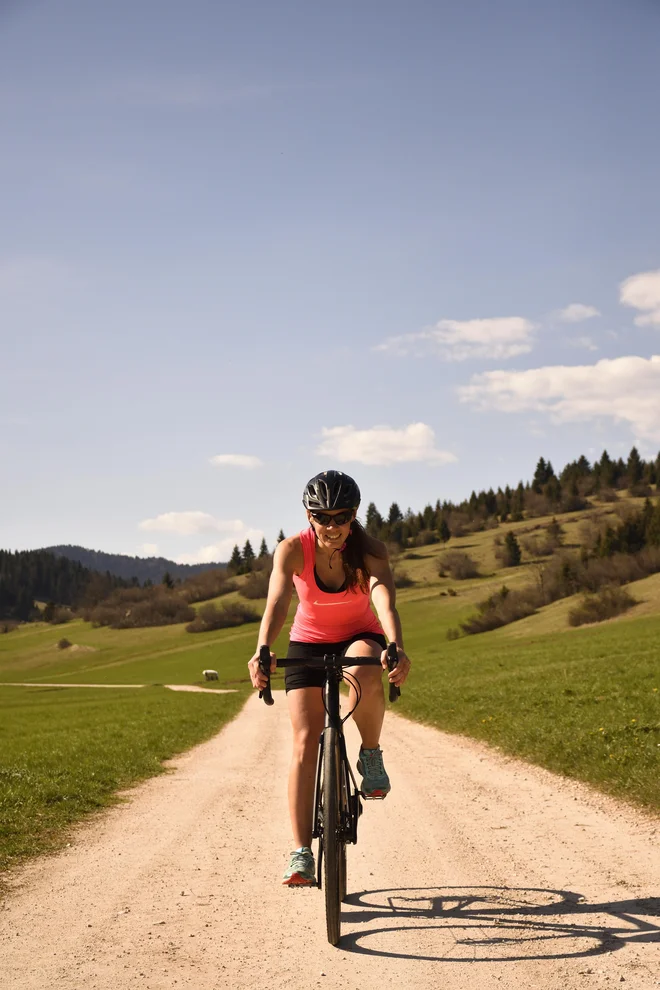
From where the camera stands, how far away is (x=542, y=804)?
9867mm

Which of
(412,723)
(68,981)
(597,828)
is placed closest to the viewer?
(68,981)

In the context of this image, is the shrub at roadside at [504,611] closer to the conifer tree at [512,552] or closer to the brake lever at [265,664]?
the conifer tree at [512,552]

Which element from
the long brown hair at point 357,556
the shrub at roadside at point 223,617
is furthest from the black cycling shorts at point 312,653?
the shrub at roadside at point 223,617

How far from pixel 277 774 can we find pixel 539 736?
476 cm

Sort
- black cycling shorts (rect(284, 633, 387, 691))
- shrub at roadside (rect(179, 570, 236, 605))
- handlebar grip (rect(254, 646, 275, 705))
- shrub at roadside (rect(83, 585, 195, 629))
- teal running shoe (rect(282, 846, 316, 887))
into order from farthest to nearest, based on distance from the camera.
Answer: shrub at roadside (rect(179, 570, 236, 605)), shrub at roadside (rect(83, 585, 195, 629)), black cycling shorts (rect(284, 633, 387, 691)), teal running shoe (rect(282, 846, 316, 887)), handlebar grip (rect(254, 646, 275, 705))

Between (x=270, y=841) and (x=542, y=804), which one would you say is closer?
(x=270, y=841)

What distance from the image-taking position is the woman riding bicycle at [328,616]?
19.1ft

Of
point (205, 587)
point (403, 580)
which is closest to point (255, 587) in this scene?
point (205, 587)

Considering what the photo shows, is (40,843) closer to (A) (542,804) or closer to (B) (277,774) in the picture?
(A) (542,804)

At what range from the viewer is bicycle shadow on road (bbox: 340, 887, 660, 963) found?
16.3 feet

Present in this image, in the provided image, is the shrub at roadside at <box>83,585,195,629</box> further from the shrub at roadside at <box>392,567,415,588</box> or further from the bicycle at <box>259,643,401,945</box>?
the bicycle at <box>259,643,401,945</box>

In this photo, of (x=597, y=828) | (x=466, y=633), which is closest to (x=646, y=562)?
(x=466, y=633)

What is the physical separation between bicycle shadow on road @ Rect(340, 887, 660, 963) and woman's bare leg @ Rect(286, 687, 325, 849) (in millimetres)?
725

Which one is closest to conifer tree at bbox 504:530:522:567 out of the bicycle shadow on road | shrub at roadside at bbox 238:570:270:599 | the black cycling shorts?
shrub at roadside at bbox 238:570:270:599
